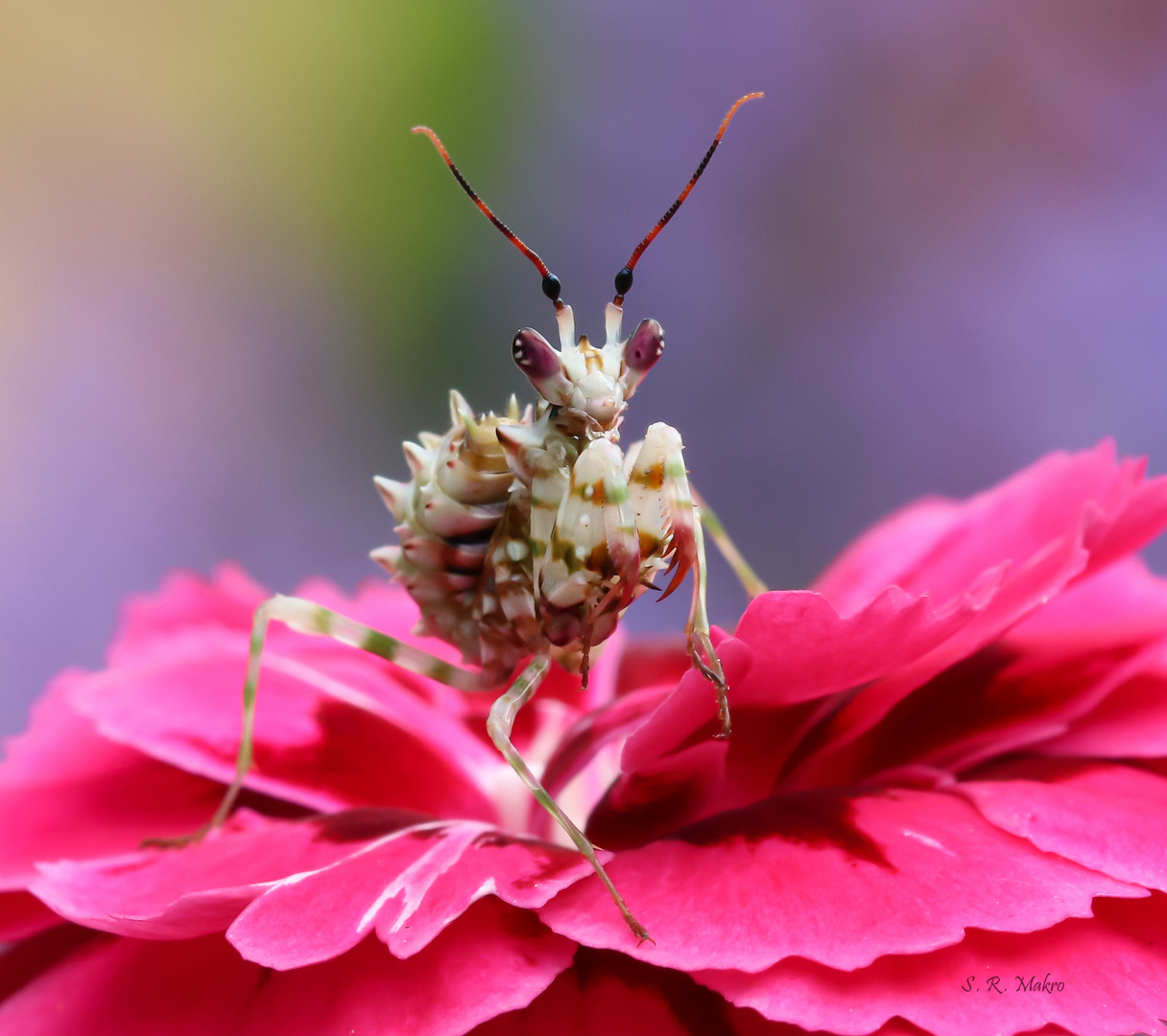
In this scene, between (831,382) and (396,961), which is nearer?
(396,961)

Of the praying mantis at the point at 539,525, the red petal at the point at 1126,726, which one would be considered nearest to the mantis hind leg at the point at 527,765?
the praying mantis at the point at 539,525

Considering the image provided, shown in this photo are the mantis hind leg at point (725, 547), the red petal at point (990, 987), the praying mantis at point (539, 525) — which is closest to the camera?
the red petal at point (990, 987)

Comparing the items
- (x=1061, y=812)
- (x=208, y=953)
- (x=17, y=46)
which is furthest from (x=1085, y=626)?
(x=17, y=46)

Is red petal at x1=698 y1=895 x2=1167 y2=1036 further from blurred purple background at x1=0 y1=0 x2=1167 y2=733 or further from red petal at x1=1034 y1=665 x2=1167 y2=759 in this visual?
blurred purple background at x1=0 y1=0 x2=1167 y2=733

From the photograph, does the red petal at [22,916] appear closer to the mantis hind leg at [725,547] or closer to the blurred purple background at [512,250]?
the mantis hind leg at [725,547]

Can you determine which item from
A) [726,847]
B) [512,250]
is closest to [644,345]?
[726,847]

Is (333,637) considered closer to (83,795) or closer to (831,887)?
(83,795)

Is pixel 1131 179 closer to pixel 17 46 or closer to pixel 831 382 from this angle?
A: pixel 831 382
